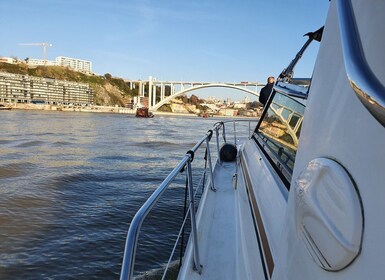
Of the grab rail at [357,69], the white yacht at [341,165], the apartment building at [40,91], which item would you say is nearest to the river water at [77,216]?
the white yacht at [341,165]

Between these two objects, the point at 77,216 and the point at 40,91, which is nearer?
the point at 77,216

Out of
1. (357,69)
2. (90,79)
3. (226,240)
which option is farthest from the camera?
(90,79)

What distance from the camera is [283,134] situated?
2.89 meters

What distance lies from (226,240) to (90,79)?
133090 mm

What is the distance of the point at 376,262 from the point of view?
1.93 feet

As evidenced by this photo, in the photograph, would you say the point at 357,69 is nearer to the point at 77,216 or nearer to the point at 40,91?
the point at 77,216

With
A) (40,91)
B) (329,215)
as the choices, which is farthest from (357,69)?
(40,91)

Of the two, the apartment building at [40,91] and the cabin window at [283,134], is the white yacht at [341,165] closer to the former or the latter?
the cabin window at [283,134]

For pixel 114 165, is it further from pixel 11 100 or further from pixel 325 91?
pixel 11 100

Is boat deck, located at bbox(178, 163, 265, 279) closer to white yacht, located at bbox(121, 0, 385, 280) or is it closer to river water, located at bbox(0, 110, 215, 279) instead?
white yacht, located at bbox(121, 0, 385, 280)

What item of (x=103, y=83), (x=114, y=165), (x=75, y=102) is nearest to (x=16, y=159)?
(x=114, y=165)

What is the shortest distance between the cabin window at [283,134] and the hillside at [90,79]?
385 ft

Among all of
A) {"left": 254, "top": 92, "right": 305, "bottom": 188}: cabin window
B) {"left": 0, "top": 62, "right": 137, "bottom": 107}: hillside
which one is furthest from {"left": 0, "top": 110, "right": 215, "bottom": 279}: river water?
{"left": 0, "top": 62, "right": 137, "bottom": 107}: hillside

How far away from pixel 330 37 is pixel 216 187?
10.9ft
